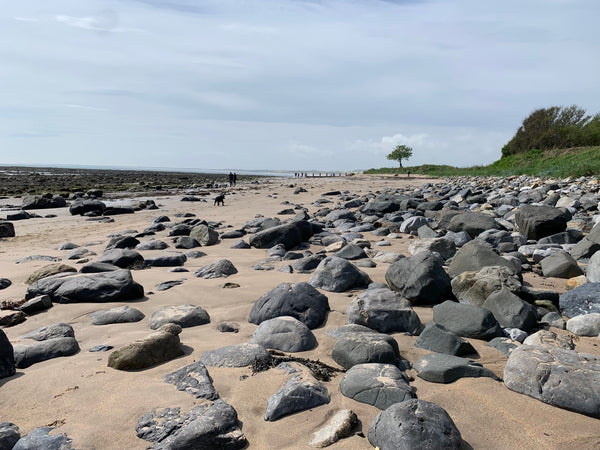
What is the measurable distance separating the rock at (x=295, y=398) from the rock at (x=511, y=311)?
1.79m

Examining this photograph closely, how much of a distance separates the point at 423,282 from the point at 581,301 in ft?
4.37

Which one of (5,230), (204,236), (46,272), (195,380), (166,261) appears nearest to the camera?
(195,380)

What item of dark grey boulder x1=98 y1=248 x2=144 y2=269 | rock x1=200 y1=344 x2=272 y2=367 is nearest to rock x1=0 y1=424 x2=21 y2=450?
rock x1=200 y1=344 x2=272 y2=367

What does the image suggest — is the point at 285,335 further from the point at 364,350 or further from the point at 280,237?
the point at 280,237

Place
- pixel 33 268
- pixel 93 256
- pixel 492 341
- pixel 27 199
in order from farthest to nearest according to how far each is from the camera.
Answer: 1. pixel 27 199
2. pixel 93 256
3. pixel 33 268
4. pixel 492 341

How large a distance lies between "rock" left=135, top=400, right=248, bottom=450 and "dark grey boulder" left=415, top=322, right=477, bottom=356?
1570mm

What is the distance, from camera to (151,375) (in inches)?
108

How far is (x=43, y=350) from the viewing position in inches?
122

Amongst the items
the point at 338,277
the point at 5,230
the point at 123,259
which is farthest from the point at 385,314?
the point at 5,230

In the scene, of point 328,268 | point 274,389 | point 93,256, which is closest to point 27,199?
point 93,256

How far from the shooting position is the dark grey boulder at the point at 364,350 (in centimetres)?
279

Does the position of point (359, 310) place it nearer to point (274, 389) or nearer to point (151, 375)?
point (274, 389)

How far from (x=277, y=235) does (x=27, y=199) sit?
→ 1396 centimetres

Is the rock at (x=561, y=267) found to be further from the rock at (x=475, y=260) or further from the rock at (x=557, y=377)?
the rock at (x=557, y=377)
